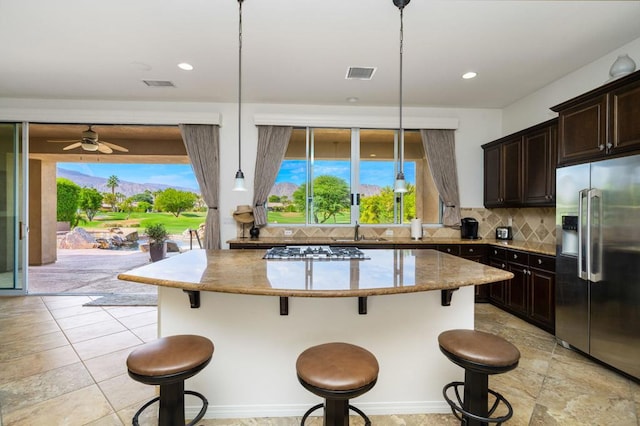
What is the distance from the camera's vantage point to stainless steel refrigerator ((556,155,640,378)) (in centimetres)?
218

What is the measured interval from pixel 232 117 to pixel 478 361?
4293 millimetres

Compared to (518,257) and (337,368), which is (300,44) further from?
(518,257)

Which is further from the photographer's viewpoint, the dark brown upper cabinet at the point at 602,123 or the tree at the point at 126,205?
the tree at the point at 126,205

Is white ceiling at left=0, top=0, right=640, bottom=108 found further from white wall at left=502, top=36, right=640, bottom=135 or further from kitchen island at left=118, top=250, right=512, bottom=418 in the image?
kitchen island at left=118, top=250, right=512, bottom=418

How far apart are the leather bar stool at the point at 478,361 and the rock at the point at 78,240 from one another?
1069 cm

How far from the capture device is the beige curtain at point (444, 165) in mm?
4574

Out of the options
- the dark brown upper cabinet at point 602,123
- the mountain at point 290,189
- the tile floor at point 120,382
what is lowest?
the tile floor at point 120,382

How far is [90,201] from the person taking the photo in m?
8.85

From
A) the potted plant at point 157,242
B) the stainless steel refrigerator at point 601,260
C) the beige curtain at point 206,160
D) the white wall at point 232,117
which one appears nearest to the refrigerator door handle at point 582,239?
the stainless steel refrigerator at point 601,260

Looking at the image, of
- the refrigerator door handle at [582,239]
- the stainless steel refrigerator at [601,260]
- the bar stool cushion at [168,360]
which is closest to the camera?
the bar stool cushion at [168,360]

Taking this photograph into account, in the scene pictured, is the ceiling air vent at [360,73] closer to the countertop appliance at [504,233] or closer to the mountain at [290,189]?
the mountain at [290,189]

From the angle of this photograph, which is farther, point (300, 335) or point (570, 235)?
point (570, 235)

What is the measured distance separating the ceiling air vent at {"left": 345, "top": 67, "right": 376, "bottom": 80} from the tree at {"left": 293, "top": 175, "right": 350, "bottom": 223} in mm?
1574

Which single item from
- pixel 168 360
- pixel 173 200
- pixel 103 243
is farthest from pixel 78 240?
pixel 168 360
